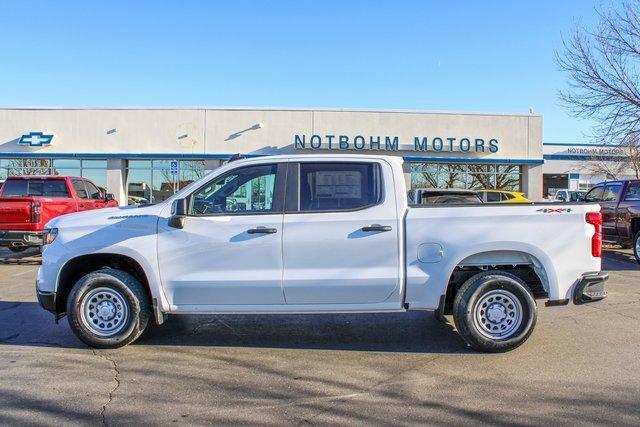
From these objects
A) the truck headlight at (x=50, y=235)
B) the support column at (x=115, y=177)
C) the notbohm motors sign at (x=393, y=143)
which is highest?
the notbohm motors sign at (x=393, y=143)

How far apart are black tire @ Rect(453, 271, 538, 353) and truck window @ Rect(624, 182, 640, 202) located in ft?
30.2

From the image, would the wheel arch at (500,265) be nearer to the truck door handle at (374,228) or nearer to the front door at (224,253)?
the truck door handle at (374,228)

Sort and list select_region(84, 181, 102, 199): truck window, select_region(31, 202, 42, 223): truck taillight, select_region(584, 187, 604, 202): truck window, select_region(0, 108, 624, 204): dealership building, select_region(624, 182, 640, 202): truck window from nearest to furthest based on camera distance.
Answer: select_region(31, 202, 42, 223): truck taillight, select_region(624, 182, 640, 202): truck window, select_region(84, 181, 102, 199): truck window, select_region(584, 187, 604, 202): truck window, select_region(0, 108, 624, 204): dealership building

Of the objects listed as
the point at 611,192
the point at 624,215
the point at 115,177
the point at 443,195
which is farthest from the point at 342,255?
the point at 115,177

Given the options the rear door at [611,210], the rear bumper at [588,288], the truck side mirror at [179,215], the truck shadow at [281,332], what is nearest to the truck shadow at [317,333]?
the truck shadow at [281,332]

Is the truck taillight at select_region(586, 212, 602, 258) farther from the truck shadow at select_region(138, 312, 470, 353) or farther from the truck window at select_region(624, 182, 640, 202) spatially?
the truck window at select_region(624, 182, 640, 202)

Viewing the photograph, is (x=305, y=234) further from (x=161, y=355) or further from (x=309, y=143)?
(x=309, y=143)

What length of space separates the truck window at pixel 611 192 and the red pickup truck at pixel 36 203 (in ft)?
44.0

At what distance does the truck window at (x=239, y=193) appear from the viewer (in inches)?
223

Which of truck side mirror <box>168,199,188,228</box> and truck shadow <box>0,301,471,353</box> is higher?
truck side mirror <box>168,199,188,228</box>

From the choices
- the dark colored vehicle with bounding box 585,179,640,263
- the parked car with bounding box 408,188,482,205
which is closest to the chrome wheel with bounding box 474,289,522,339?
the parked car with bounding box 408,188,482,205

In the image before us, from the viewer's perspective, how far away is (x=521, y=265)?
5836 mm

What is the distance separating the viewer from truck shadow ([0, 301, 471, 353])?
19.8ft

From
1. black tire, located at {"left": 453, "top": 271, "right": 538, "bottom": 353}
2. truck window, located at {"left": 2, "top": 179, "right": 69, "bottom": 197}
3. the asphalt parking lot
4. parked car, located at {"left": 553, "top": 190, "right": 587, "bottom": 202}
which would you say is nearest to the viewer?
the asphalt parking lot
